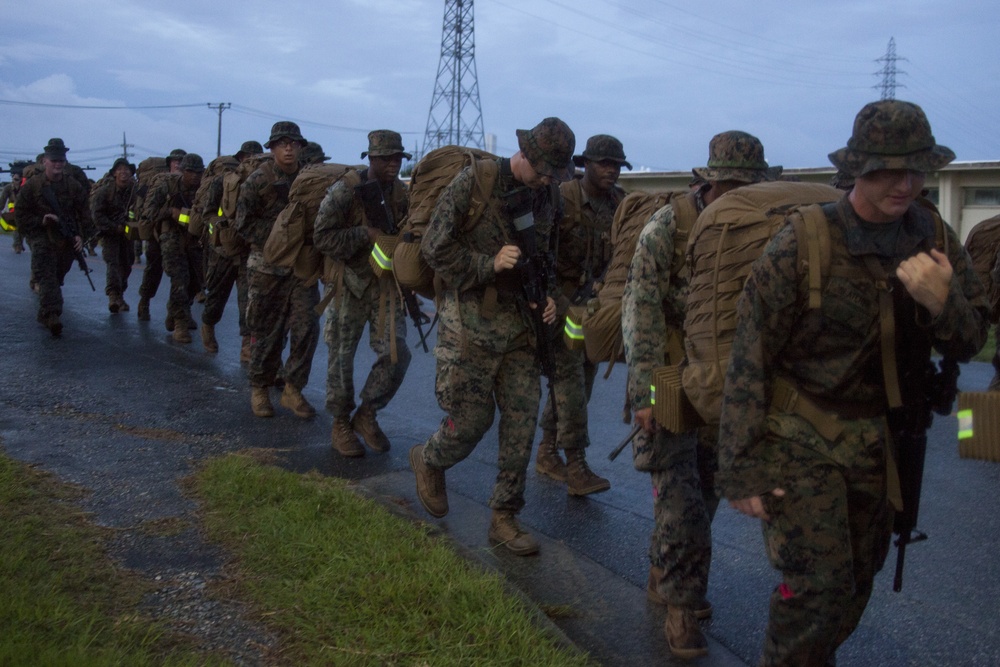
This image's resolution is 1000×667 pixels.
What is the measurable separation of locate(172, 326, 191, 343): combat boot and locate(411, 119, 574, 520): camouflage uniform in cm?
657

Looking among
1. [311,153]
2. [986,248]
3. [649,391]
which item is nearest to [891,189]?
[649,391]

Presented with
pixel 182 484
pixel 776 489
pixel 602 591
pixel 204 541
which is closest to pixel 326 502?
pixel 204 541

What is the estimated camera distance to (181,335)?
10.8 metres

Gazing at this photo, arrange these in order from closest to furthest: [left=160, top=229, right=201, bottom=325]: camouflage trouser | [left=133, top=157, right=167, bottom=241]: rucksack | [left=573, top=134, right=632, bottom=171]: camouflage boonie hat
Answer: [left=573, top=134, right=632, bottom=171]: camouflage boonie hat → [left=160, top=229, right=201, bottom=325]: camouflage trouser → [left=133, top=157, right=167, bottom=241]: rucksack

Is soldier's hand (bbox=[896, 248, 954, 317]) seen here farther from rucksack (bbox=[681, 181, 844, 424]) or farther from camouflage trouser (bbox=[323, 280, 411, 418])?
camouflage trouser (bbox=[323, 280, 411, 418])

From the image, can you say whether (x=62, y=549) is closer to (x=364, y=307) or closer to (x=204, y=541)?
(x=204, y=541)

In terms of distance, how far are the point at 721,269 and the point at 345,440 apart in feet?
12.5

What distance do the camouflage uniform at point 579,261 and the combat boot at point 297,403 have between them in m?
2.46

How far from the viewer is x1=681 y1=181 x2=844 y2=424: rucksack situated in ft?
11.0

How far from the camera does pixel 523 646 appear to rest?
350 centimetres

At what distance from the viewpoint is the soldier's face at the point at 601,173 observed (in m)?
5.70

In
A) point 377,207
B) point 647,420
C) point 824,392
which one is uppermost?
point 377,207

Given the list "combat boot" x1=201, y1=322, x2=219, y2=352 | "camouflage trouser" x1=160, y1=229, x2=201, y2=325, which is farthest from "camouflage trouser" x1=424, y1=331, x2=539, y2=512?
"camouflage trouser" x1=160, y1=229, x2=201, y2=325

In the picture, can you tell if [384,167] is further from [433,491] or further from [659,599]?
[659,599]
